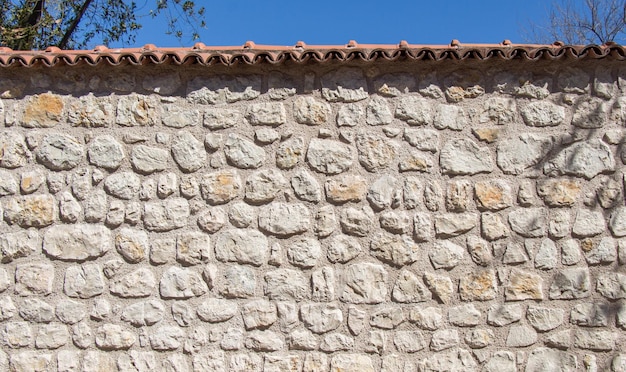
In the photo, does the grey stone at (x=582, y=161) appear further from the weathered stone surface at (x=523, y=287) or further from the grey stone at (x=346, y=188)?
the grey stone at (x=346, y=188)

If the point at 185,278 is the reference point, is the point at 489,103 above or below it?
above

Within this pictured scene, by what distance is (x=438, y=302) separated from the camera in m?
4.16

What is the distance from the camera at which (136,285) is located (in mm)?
4211

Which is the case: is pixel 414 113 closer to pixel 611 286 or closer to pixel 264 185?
pixel 264 185

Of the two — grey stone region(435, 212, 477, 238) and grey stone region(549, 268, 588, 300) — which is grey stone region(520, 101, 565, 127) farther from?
grey stone region(549, 268, 588, 300)

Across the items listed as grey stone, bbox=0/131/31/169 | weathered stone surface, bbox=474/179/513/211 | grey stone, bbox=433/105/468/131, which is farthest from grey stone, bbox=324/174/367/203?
grey stone, bbox=0/131/31/169

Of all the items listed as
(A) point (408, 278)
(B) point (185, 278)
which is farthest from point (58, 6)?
(A) point (408, 278)

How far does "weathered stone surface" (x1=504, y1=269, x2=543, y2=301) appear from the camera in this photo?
416 cm

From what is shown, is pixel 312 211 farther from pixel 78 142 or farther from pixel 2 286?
pixel 2 286

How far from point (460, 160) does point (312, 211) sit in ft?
3.51

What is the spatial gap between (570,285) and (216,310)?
2.37 metres

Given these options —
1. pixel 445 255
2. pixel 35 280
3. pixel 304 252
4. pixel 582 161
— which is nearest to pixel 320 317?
pixel 304 252

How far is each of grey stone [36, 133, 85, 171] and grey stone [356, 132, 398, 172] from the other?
194cm

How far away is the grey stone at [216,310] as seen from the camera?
13.6 ft
